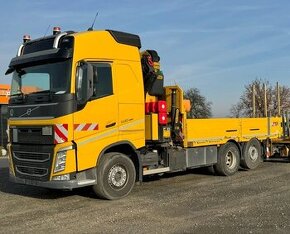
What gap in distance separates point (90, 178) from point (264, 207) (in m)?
3.32

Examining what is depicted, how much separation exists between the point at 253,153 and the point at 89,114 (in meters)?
6.80

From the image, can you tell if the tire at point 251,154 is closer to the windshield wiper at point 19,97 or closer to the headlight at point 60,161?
the headlight at point 60,161

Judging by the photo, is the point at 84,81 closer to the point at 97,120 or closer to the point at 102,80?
the point at 102,80

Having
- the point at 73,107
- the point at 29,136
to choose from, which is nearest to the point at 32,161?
the point at 29,136

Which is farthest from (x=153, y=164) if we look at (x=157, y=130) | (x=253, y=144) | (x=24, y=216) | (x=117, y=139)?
(x=253, y=144)

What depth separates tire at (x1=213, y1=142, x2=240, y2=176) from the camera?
12688 mm

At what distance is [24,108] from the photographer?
30.3ft

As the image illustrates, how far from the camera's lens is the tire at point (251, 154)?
1362cm

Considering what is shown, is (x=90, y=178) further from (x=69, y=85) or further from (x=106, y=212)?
(x=69, y=85)

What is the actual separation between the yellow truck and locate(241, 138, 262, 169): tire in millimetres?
2996

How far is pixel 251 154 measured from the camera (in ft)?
45.7

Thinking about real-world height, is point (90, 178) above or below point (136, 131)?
below

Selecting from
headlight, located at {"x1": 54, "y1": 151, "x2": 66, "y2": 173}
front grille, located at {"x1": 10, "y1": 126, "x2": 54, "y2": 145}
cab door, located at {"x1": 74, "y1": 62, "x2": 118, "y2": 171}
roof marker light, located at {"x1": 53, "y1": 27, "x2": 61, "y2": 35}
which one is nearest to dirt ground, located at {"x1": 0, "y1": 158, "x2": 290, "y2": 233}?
headlight, located at {"x1": 54, "y1": 151, "x2": 66, "y2": 173}

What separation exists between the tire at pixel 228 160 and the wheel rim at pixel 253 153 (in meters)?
0.70
